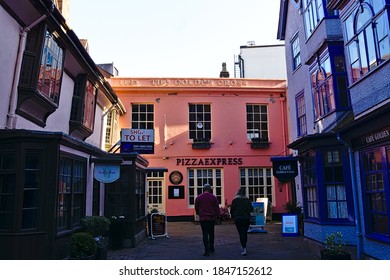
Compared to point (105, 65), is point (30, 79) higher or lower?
lower

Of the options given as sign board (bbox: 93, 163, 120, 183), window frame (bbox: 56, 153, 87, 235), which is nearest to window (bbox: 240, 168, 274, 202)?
sign board (bbox: 93, 163, 120, 183)

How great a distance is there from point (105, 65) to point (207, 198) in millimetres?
16871

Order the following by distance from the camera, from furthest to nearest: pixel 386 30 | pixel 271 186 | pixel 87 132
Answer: pixel 271 186
pixel 87 132
pixel 386 30

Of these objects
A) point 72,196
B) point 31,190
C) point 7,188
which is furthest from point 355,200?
point 7,188

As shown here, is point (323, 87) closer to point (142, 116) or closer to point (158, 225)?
point (158, 225)

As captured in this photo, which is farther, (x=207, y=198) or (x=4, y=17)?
(x=207, y=198)

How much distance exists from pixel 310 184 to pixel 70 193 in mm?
6435

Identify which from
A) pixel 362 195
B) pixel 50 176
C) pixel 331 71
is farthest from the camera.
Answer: pixel 331 71

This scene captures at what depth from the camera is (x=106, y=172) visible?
33.0 ft

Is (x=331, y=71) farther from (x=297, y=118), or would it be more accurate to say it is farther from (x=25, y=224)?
(x=25, y=224)

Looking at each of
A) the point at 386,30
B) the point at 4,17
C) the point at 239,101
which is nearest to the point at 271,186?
the point at 239,101

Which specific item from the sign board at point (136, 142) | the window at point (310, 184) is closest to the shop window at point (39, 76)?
the sign board at point (136, 142)

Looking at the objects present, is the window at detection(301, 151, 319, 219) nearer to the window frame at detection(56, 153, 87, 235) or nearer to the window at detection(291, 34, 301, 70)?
the window at detection(291, 34, 301, 70)

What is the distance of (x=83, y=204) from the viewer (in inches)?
379
